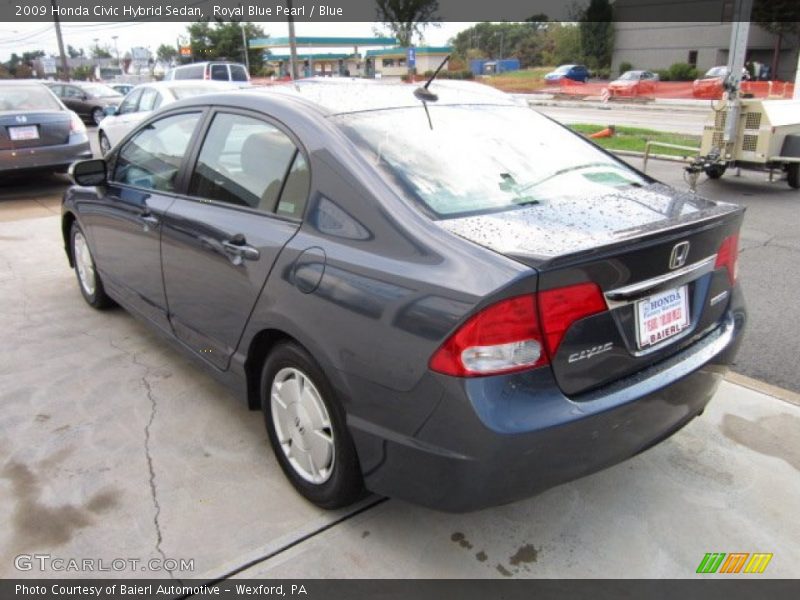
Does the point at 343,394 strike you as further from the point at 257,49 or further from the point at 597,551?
the point at 257,49

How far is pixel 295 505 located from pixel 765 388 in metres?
2.60

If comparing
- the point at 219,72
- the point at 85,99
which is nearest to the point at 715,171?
Result: the point at 219,72

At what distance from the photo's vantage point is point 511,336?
6.36 feet

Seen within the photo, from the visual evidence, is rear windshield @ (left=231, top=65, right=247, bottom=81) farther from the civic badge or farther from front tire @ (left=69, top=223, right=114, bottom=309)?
the civic badge

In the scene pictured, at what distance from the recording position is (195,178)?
3223mm

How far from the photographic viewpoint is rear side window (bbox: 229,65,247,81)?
1948 centimetres

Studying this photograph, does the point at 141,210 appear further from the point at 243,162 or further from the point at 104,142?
the point at 104,142

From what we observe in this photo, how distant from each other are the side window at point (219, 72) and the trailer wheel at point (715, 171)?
13.5m

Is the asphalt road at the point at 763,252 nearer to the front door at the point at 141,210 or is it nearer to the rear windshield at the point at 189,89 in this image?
the rear windshield at the point at 189,89

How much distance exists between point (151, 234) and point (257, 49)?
5976cm

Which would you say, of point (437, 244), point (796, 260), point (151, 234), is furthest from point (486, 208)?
point (796, 260)

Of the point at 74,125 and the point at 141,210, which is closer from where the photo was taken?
the point at 141,210

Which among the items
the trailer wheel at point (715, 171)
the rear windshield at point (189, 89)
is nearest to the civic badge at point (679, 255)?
the trailer wheel at point (715, 171)

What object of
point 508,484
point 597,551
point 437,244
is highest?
point 437,244
